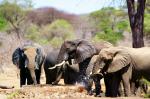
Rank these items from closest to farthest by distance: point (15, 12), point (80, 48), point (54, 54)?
point (80, 48) → point (54, 54) → point (15, 12)

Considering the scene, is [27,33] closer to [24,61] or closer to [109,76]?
[24,61]

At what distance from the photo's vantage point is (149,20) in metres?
32.8

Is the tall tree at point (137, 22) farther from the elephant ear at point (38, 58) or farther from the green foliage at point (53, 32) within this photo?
the green foliage at point (53, 32)

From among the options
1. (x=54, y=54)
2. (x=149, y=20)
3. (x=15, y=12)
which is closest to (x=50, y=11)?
(x=15, y=12)

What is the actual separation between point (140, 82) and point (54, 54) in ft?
17.6

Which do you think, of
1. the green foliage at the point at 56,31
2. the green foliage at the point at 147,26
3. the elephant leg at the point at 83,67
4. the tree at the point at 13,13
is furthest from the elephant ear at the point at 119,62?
the green foliage at the point at 56,31

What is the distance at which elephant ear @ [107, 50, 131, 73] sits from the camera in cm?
1315

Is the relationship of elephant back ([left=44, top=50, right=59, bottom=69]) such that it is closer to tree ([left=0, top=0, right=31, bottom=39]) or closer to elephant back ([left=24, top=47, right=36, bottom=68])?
elephant back ([left=24, top=47, right=36, bottom=68])

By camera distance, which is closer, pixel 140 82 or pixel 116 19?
pixel 140 82

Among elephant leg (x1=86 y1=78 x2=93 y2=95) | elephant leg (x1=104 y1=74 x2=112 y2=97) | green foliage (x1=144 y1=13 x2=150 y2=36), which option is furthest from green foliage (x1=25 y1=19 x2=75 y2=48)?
elephant leg (x1=104 y1=74 x2=112 y2=97)

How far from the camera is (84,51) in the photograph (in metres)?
15.5

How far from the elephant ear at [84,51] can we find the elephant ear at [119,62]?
2194mm

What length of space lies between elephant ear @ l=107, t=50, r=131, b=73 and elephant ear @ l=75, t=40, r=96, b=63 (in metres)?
2.19

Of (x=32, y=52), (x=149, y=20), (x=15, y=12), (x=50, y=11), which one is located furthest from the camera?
(x=50, y=11)
